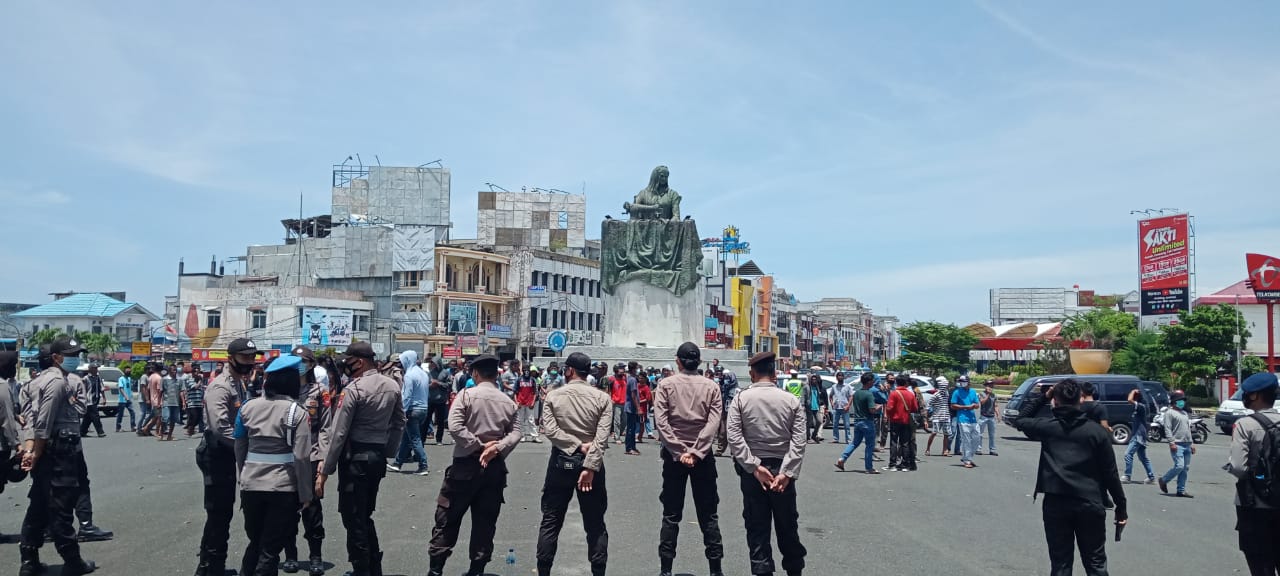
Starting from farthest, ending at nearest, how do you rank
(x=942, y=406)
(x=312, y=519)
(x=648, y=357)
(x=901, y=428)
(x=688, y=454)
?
1. (x=648, y=357)
2. (x=942, y=406)
3. (x=901, y=428)
4. (x=312, y=519)
5. (x=688, y=454)

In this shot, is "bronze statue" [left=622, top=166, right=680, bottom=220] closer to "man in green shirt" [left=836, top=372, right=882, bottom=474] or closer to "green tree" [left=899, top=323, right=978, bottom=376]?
"man in green shirt" [left=836, top=372, right=882, bottom=474]

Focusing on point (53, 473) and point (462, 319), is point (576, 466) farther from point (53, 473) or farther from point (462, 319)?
point (462, 319)

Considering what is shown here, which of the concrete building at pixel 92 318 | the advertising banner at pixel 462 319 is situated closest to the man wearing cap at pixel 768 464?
the advertising banner at pixel 462 319

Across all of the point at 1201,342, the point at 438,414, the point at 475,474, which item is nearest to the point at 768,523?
the point at 475,474

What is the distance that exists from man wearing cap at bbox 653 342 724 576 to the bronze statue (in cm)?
1975

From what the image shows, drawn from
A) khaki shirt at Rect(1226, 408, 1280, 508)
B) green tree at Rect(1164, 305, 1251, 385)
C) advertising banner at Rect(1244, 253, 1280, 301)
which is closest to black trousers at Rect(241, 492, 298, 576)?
khaki shirt at Rect(1226, 408, 1280, 508)

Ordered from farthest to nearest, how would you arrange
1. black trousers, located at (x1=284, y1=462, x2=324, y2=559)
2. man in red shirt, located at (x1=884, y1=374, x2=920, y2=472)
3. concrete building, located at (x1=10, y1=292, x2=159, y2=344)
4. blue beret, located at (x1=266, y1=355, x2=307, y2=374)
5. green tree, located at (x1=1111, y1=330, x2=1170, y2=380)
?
1. concrete building, located at (x1=10, y1=292, x2=159, y2=344)
2. green tree, located at (x1=1111, y1=330, x2=1170, y2=380)
3. man in red shirt, located at (x1=884, y1=374, x2=920, y2=472)
4. black trousers, located at (x1=284, y1=462, x2=324, y2=559)
5. blue beret, located at (x1=266, y1=355, x2=307, y2=374)

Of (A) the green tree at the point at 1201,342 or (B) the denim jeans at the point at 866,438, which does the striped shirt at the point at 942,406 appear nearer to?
(B) the denim jeans at the point at 866,438

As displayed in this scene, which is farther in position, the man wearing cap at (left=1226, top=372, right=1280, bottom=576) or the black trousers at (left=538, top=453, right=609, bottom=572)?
the black trousers at (left=538, top=453, right=609, bottom=572)

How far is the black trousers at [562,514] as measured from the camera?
6.61 meters

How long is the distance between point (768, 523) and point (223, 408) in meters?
3.96

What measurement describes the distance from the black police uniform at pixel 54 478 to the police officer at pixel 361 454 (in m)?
2.14

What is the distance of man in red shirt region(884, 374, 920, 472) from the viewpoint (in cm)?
1435

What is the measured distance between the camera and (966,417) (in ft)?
51.3
